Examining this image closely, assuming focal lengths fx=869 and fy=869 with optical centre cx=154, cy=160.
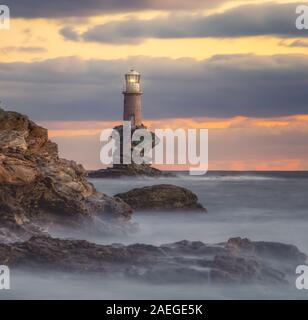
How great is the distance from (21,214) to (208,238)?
22.1 ft

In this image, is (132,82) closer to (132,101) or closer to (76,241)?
(132,101)

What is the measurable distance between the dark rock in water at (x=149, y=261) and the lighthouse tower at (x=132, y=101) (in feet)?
119

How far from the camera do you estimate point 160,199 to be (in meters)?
24.3

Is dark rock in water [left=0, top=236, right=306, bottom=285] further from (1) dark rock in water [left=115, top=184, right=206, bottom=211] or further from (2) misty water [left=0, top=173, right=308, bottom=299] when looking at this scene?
(1) dark rock in water [left=115, top=184, right=206, bottom=211]

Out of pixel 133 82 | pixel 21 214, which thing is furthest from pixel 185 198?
pixel 133 82

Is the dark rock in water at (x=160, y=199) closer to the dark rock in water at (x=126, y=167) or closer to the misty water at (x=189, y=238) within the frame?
the misty water at (x=189, y=238)

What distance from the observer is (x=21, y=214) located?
55.0ft

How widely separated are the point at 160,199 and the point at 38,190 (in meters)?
7.21

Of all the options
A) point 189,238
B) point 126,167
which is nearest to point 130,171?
point 126,167

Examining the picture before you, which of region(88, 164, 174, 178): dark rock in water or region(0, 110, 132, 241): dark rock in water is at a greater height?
region(88, 164, 174, 178): dark rock in water

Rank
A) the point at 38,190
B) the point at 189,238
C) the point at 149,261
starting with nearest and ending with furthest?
the point at 149,261, the point at 38,190, the point at 189,238

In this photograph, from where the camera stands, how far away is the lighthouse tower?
167ft

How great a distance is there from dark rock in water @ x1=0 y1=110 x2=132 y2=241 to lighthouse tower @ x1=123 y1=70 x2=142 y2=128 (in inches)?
1219

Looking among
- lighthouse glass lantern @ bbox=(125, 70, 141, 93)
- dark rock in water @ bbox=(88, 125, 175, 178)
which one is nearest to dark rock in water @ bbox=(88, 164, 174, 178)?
dark rock in water @ bbox=(88, 125, 175, 178)
